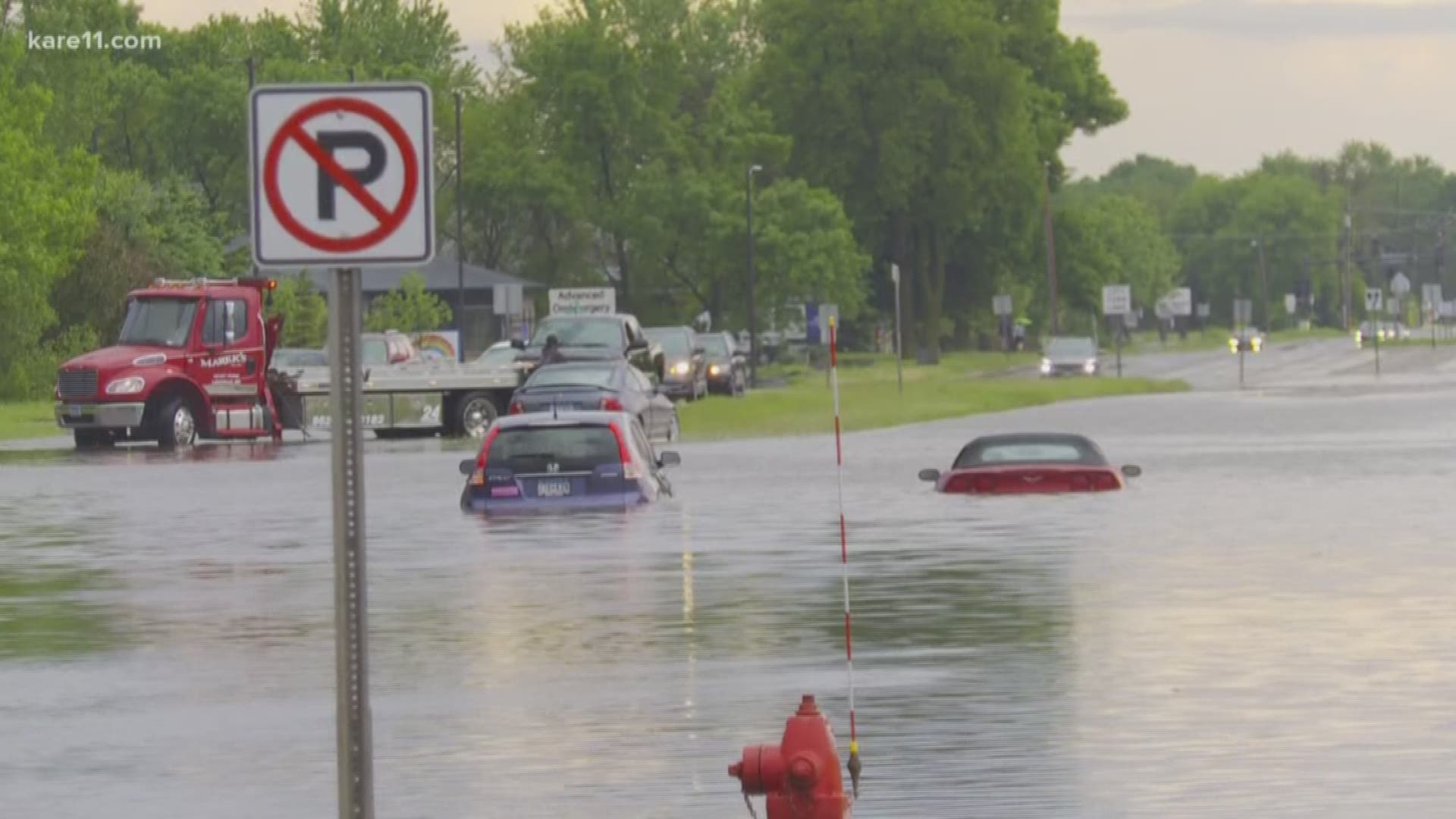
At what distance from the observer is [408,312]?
318ft

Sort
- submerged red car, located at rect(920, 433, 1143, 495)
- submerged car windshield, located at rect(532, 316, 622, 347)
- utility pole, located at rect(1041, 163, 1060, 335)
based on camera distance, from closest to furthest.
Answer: submerged red car, located at rect(920, 433, 1143, 495) → submerged car windshield, located at rect(532, 316, 622, 347) → utility pole, located at rect(1041, 163, 1060, 335)

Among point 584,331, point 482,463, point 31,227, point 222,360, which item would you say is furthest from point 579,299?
point 482,463

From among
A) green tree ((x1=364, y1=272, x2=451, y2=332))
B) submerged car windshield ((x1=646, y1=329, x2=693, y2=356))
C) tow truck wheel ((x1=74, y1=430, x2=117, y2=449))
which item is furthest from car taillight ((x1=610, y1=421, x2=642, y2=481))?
green tree ((x1=364, y1=272, x2=451, y2=332))

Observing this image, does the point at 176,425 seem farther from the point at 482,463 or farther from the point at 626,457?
the point at 626,457

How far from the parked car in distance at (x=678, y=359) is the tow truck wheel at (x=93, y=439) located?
52.6ft

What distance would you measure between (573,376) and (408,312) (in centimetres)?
4478

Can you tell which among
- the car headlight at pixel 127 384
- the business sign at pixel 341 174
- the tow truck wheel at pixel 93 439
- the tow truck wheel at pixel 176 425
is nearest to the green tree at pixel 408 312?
the tow truck wheel at pixel 93 439

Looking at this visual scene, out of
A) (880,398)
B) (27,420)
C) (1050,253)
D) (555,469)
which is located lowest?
(880,398)

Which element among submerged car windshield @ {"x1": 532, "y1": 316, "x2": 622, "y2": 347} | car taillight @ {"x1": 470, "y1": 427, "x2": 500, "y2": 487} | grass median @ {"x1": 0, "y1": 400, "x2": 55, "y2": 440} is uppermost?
submerged car windshield @ {"x1": 532, "y1": 316, "x2": 622, "y2": 347}

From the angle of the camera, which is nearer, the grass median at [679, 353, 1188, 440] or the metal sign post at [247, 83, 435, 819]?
the metal sign post at [247, 83, 435, 819]

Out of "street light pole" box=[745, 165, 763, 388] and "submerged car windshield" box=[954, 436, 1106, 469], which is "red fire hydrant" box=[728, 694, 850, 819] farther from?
"street light pole" box=[745, 165, 763, 388]

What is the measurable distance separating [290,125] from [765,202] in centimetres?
10476

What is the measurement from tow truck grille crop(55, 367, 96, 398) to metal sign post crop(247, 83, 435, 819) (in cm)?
4835

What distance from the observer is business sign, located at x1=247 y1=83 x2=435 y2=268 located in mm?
9836
